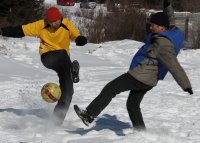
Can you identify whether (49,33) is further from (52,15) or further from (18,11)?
(18,11)

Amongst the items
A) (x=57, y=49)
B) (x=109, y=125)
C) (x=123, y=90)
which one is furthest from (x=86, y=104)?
(x=123, y=90)

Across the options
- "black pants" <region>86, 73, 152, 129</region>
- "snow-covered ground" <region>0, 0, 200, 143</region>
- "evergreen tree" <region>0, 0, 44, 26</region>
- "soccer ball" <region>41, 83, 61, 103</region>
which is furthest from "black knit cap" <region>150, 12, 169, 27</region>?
"evergreen tree" <region>0, 0, 44, 26</region>

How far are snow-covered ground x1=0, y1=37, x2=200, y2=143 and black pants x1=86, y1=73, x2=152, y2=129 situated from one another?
27cm

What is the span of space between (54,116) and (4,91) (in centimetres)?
305

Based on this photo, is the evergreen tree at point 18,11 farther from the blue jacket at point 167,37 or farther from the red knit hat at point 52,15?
the blue jacket at point 167,37

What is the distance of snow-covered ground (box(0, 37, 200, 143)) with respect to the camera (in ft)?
21.9

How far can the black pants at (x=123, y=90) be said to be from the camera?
6.34m

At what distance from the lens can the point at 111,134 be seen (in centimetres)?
683

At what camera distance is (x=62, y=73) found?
732cm

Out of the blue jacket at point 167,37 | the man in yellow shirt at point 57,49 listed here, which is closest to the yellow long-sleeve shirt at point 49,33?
the man in yellow shirt at point 57,49

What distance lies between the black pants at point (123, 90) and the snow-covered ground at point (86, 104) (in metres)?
0.27

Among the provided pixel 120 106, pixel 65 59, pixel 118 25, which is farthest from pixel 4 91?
pixel 118 25

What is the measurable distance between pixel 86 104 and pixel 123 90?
2.82 m

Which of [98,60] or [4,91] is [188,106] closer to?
[4,91]
